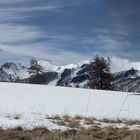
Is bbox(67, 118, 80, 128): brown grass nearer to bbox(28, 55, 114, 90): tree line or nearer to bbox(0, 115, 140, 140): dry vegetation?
bbox(0, 115, 140, 140): dry vegetation

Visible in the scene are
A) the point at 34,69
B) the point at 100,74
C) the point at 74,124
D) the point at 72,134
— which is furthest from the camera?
the point at 34,69

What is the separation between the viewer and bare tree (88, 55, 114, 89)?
7356 centimetres

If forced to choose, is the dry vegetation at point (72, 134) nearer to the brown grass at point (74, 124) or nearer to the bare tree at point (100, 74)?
the brown grass at point (74, 124)

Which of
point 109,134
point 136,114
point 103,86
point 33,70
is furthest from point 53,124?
point 33,70

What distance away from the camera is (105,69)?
249 ft

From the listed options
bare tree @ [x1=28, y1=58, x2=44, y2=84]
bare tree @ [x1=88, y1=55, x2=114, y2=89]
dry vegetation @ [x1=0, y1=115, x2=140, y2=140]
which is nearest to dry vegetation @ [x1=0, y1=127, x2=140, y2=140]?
dry vegetation @ [x1=0, y1=115, x2=140, y2=140]

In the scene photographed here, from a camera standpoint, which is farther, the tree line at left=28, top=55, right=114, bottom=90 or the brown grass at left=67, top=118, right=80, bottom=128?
the tree line at left=28, top=55, right=114, bottom=90

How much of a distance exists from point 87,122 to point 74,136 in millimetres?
4052

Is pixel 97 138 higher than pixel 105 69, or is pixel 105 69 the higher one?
pixel 105 69

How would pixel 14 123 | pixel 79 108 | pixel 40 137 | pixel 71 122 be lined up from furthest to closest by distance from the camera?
pixel 79 108, pixel 71 122, pixel 14 123, pixel 40 137

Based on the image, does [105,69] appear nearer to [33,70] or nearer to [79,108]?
[33,70]

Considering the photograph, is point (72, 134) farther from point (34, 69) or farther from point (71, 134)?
point (34, 69)

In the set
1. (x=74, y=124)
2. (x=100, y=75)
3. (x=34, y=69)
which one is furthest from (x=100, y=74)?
Answer: (x=74, y=124)

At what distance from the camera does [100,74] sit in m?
74.1
